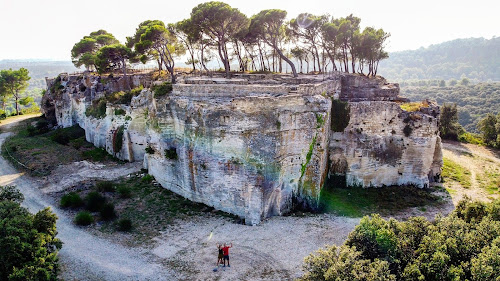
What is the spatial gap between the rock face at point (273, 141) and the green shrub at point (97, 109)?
3934mm

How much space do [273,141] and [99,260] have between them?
1023cm

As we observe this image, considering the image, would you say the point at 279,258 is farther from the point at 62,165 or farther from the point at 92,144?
the point at 92,144

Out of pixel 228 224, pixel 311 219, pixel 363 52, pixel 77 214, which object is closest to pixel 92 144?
pixel 77 214

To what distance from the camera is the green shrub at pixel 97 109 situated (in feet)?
102

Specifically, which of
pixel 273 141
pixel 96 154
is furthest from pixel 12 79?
pixel 273 141

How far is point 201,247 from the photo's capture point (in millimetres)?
16797

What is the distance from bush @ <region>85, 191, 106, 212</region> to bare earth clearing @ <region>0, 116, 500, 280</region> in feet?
4.33

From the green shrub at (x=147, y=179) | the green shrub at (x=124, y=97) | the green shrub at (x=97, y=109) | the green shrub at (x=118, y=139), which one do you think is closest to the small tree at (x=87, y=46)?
the green shrub at (x=97, y=109)

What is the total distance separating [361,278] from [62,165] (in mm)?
24852

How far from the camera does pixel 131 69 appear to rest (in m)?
42.1

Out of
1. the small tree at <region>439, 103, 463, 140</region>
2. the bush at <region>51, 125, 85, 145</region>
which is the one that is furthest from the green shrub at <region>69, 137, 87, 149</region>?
the small tree at <region>439, 103, 463, 140</region>

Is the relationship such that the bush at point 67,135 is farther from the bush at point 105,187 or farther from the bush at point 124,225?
the bush at point 124,225

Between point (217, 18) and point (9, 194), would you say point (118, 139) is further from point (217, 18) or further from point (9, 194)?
point (217, 18)

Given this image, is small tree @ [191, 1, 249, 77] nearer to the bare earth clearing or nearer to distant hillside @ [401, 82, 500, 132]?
the bare earth clearing
